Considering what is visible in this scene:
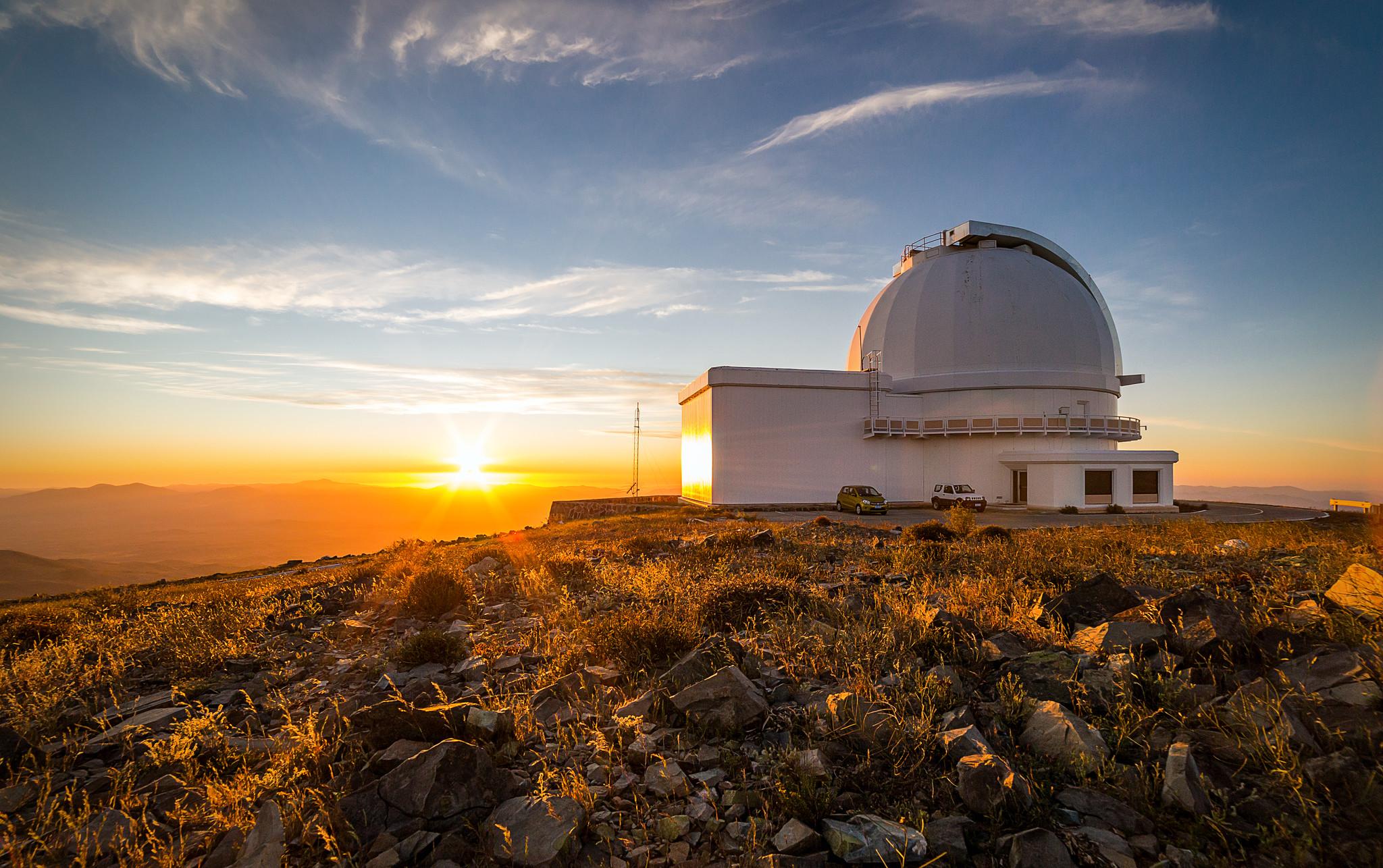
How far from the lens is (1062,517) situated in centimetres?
2997

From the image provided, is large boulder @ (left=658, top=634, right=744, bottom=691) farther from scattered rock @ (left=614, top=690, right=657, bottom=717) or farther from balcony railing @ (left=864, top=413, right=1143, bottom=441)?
balcony railing @ (left=864, top=413, right=1143, bottom=441)

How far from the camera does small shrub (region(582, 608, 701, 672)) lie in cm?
520

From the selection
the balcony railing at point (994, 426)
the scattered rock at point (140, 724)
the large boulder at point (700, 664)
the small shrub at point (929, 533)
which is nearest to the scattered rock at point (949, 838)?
the large boulder at point (700, 664)

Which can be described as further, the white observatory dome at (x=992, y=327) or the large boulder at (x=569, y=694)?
the white observatory dome at (x=992, y=327)

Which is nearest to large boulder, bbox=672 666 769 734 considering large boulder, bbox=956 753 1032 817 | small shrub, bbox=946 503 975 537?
large boulder, bbox=956 753 1032 817

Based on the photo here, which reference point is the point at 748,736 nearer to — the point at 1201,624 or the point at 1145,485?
the point at 1201,624

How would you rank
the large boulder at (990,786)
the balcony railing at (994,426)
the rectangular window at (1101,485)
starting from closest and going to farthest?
the large boulder at (990,786), the rectangular window at (1101,485), the balcony railing at (994,426)

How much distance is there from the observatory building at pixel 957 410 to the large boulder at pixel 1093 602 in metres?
30.4

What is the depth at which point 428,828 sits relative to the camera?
300 cm

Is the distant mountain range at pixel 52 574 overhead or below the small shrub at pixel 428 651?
below

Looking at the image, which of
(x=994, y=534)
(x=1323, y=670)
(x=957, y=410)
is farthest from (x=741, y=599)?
(x=957, y=410)

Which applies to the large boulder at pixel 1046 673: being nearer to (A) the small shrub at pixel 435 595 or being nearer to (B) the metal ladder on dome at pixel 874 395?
(A) the small shrub at pixel 435 595

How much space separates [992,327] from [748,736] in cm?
4111

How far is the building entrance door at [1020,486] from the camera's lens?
3703cm
